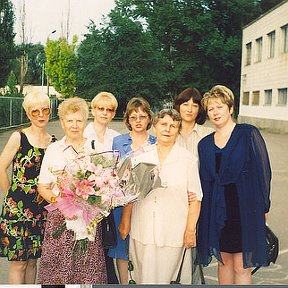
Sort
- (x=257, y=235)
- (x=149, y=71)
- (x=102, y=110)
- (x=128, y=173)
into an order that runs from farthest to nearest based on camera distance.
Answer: (x=149, y=71), (x=102, y=110), (x=257, y=235), (x=128, y=173)

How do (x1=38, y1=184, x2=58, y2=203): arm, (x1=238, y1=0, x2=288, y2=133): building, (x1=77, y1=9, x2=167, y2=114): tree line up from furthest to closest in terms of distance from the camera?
(x1=238, y1=0, x2=288, y2=133): building
(x1=77, y1=9, x2=167, y2=114): tree
(x1=38, y1=184, x2=58, y2=203): arm

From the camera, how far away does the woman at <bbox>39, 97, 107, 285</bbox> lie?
6.72 ft

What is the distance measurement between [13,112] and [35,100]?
0.34 m

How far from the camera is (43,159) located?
208cm

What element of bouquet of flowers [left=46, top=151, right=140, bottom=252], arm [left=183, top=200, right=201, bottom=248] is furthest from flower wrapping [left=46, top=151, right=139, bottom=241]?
arm [left=183, top=200, right=201, bottom=248]

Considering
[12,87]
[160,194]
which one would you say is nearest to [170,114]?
[160,194]

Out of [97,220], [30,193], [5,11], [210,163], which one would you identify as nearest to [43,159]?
[30,193]

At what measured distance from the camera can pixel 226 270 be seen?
2277 mm

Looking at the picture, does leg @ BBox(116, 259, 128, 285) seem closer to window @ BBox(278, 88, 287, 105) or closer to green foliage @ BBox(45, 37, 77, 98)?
green foliage @ BBox(45, 37, 77, 98)

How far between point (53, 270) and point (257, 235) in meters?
0.81

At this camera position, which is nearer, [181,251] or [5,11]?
[181,251]

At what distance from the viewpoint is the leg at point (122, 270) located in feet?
7.72

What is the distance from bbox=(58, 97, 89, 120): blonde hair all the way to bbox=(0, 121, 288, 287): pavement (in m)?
0.07

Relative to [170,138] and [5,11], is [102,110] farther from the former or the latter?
[5,11]
